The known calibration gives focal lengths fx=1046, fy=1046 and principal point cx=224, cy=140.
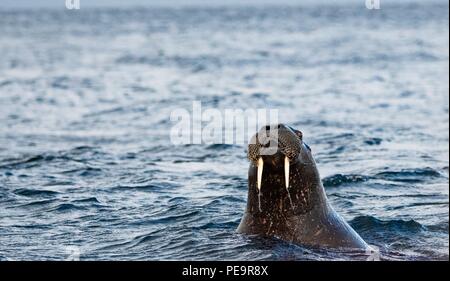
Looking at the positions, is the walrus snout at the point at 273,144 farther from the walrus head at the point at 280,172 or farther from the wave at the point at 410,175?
the wave at the point at 410,175

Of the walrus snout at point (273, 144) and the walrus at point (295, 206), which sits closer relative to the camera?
the walrus snout at point (273, 144)

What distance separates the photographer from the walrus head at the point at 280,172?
299 inches

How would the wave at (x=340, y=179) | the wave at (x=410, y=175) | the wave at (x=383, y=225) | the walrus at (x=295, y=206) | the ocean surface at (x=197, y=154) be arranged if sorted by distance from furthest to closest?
1. the wave at (x=410, y=175)
2. the wave at (x=340, y=179)
3. the wave at (x=383, y=225)
4. the ocean surface at (x=197, y=154)
5. the walrus at (x=295, y=206)

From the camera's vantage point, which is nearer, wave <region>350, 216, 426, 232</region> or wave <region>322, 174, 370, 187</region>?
Result: wave <region>350, 216, 426, 232</region>

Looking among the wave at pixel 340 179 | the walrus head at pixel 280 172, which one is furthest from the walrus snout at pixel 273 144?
the wave at pixel 340 179

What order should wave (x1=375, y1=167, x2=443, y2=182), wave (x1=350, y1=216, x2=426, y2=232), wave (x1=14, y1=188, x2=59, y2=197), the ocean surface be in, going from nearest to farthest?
the ocean surface, wave (x1=350, y1=216, x2=426, y2=232), wave (x1=14, y1=188, x2=59, y2=197), wave (x1=375, y1=167, x2=443, y2=182)

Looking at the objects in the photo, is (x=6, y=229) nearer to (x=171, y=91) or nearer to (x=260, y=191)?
(x=260, y=191)

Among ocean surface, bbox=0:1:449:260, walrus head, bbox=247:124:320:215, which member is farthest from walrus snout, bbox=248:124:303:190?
ocean surface, bbox=0:1:449:260

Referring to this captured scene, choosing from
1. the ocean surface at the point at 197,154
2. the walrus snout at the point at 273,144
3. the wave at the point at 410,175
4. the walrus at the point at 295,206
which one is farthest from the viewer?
the wave at the point at 410,175

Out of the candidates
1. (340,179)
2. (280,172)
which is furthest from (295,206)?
(340,179)

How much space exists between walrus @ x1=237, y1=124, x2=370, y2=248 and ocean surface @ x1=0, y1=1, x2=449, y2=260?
133 millimetres

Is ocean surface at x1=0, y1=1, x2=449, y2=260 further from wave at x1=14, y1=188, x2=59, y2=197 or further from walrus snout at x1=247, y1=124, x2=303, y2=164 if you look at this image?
walrus snout at x1=247, y1=124, x2=303, y2=164

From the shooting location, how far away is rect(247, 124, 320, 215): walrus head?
24.9 feet

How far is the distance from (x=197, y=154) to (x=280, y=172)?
6925mm
